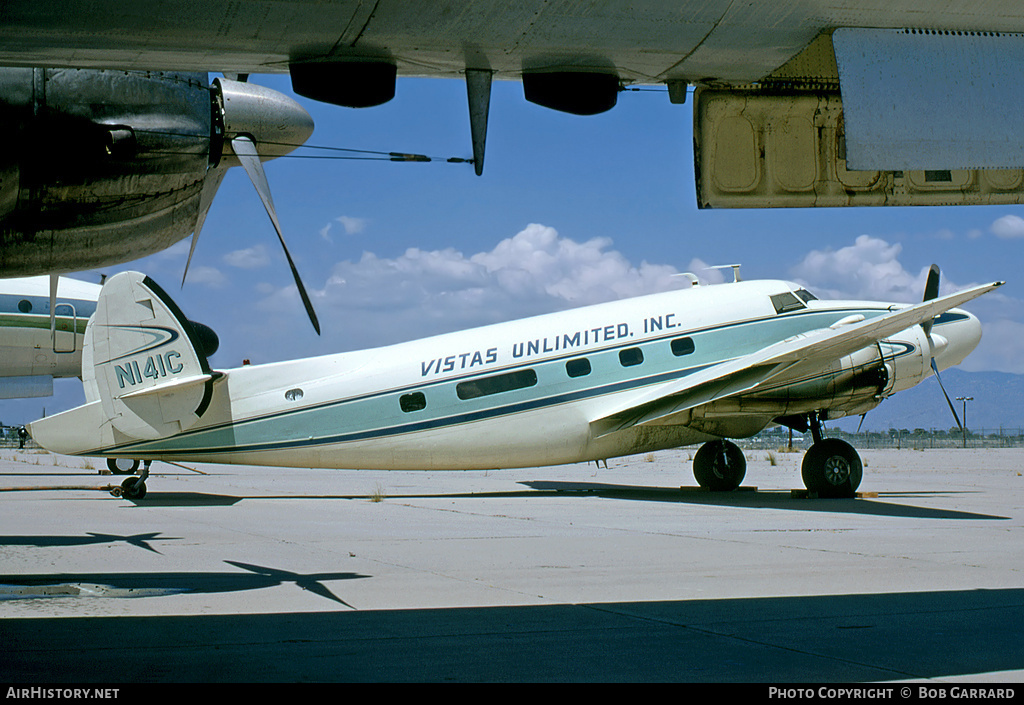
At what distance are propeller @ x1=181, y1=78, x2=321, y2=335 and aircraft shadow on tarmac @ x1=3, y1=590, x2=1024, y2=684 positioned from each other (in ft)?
8.14

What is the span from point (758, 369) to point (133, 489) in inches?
475

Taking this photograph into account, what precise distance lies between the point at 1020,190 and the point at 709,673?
3514 mm

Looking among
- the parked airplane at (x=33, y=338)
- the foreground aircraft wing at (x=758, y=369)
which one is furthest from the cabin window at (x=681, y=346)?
the parked airplane at (x=33, y=338)

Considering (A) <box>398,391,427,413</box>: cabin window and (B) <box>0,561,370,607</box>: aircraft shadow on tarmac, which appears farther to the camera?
(A) <box>398,391,427,413</box>: cabin window

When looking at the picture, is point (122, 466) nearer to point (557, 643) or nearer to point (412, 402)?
point (412, 402)

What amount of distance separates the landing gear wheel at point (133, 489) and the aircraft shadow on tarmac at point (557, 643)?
40.8 feet

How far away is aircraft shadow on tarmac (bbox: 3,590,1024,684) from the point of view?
16.0ft

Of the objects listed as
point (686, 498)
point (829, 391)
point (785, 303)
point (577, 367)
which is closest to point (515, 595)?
point (577, 367)

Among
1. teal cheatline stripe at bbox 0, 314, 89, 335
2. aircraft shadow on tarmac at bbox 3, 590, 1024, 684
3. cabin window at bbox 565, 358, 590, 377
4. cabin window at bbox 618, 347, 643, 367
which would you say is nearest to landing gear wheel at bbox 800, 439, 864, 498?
cabin window at bbox 618, 347, 643, 367

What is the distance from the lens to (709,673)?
16.1ft

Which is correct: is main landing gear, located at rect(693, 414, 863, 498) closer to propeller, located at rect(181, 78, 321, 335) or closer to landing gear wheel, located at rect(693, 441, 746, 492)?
landing gear wheel, located at rect(693, 441, 746, 492)

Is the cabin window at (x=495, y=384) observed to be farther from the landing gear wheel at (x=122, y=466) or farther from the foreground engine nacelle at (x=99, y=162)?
the foreground engine nacelle at (x=99, y=162)

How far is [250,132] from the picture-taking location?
7066 mm

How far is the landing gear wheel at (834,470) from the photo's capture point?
17.2m
